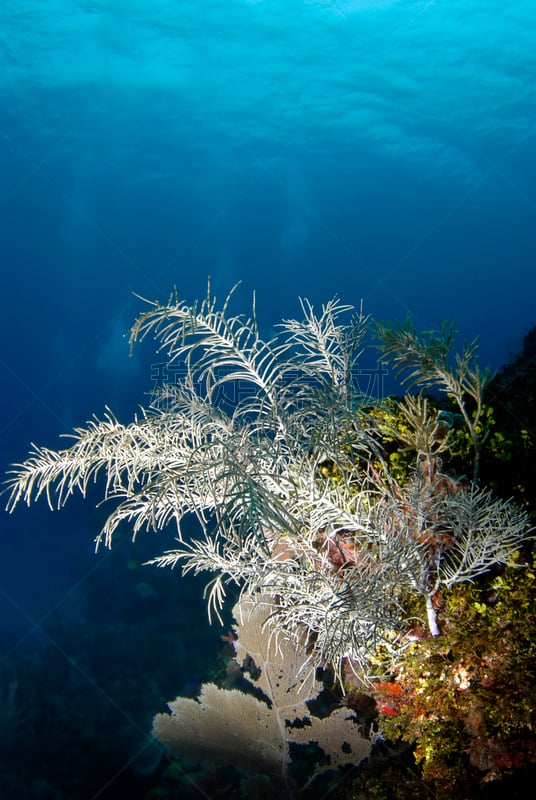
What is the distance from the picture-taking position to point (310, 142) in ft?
120

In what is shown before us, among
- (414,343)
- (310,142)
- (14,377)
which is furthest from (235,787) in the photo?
(14,377)

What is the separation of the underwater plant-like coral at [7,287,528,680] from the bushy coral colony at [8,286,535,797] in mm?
18

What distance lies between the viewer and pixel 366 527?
9.00 ft

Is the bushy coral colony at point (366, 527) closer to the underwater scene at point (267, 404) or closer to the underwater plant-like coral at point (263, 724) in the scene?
the underwater scene at point (267, 404)

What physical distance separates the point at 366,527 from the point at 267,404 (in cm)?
122

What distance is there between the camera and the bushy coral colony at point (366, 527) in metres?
2.71

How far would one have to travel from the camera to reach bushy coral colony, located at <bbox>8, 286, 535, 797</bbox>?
2.71 metres

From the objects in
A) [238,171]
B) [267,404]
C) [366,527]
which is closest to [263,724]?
[366,527]

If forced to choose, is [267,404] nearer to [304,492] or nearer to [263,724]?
[304,492]

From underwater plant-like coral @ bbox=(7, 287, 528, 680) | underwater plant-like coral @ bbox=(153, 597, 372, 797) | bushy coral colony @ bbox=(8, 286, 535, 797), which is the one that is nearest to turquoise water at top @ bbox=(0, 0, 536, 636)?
bushy coral colony @ bbox=(8, 286, 535, 797)

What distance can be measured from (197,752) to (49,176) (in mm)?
51805

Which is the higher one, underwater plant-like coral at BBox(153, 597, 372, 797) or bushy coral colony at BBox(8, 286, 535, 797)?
bushy coral colony at BBox(8, 286, 535, 797)

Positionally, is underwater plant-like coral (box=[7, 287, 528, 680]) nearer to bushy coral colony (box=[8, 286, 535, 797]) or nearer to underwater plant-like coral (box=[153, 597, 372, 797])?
bushy coral colony (box=[8, 286, 535, 797])

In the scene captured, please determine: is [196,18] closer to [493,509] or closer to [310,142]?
[310,142]
